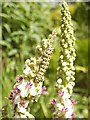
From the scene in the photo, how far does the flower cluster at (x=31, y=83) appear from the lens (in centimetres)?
113

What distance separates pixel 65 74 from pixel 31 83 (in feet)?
0.42

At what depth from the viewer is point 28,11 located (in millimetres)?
4164

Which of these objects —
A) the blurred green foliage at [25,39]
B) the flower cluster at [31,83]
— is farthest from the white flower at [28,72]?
the blurred green foliage at [25,39]

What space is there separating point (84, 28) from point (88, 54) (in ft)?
1.54

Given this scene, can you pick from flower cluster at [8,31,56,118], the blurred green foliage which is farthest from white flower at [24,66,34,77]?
the blurred green foliage

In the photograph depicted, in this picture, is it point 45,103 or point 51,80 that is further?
point 51,80

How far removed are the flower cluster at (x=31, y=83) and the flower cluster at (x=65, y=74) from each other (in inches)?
2.9

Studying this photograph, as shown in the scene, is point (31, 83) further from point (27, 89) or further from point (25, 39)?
point (25, 39)

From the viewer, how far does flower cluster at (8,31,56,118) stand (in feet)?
3.72

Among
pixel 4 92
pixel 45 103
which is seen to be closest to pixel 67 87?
pixel 4 92

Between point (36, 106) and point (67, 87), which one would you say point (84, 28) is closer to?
point (36, 106)

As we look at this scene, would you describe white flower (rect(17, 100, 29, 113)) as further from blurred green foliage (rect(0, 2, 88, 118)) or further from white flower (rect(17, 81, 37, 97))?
blurred green foliage (rect(0, 2, 88, 118))

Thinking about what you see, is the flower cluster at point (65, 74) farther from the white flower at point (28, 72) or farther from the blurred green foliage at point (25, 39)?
the blurred green foliage at point (25, 39)

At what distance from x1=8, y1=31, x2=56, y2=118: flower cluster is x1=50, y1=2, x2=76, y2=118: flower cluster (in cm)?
7
